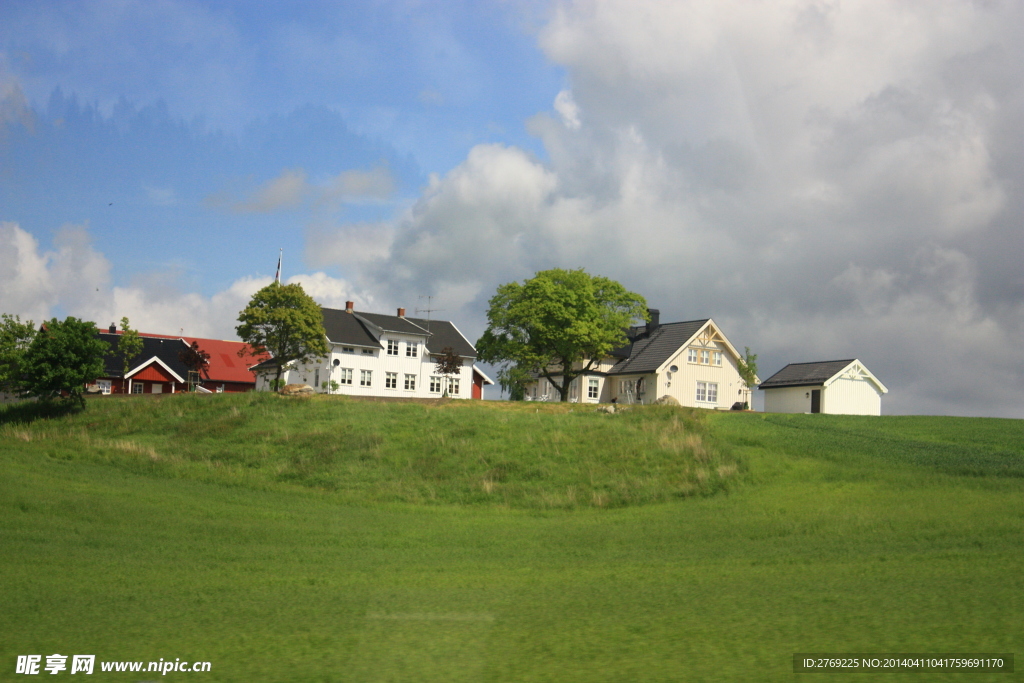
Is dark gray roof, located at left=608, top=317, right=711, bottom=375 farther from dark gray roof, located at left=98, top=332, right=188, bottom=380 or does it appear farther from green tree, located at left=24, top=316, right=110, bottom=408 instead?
dark gray roof, located at left=98, top=332, right=188, bottom=380

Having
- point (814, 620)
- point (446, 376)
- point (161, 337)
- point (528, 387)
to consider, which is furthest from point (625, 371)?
point (814, 620)

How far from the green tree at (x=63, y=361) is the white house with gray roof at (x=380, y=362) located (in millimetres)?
23985

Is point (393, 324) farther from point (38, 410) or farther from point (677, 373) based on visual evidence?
point (38, 410)

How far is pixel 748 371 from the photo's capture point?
66500 mm

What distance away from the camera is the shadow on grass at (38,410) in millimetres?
45188

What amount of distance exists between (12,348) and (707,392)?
4930 centimetres

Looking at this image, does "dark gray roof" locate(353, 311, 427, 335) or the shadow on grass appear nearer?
the shadow on grass

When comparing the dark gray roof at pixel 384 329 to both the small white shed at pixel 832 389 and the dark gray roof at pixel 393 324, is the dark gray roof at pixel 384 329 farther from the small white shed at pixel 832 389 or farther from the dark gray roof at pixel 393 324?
the small white shed at pixel 832 389

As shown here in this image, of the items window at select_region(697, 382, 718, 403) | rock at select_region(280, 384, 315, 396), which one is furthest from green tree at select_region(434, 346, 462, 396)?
window at select_region(697, 382, 718, 403)

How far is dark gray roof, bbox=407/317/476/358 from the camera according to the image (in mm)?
79000

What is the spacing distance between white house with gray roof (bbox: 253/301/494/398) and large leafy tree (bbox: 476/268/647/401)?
42.7ft
